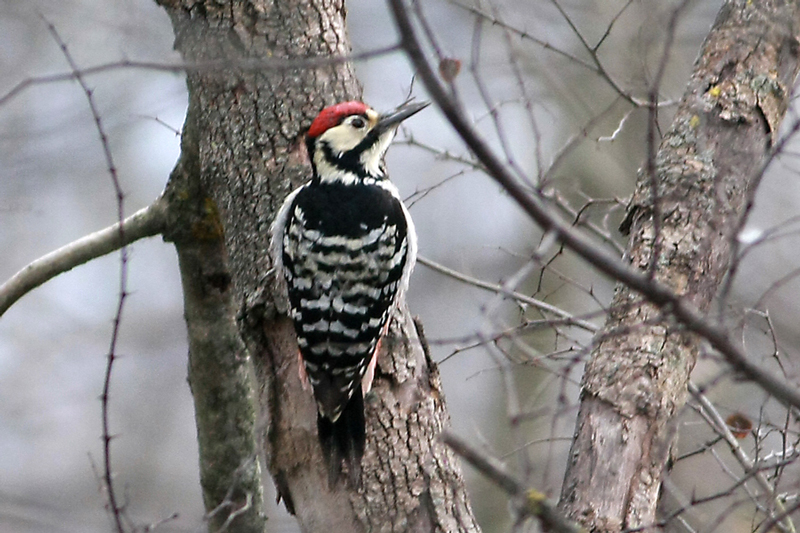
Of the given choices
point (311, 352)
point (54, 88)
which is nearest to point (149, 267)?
point (54, 88)

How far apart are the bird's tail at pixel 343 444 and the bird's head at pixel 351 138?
1.32 m

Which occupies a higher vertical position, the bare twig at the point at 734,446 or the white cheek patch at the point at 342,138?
the white cheek patch at the point at 342,138

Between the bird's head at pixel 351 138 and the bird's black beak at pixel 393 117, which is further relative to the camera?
the bird's black beak at pixel 393 117

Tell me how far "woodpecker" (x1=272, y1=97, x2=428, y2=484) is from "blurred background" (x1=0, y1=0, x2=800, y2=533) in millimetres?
608

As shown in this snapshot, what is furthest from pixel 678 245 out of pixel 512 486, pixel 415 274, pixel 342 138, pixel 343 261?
pixel 415 274

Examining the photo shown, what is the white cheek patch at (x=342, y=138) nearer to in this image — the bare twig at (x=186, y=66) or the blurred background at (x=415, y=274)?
the blurred background at (x=415, y=274)

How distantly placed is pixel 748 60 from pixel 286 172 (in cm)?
219

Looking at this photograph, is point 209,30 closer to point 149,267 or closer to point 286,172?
point 286,172

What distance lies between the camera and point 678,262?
12.6ft

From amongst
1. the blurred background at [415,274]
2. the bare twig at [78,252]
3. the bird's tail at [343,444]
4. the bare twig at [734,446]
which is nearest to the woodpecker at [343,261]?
the bird's tail at [343,444]

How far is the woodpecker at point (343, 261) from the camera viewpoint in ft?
12.4

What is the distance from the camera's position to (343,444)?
12.0 feet

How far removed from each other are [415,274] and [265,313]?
700cm

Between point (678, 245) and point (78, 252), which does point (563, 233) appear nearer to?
point (678, 245)
